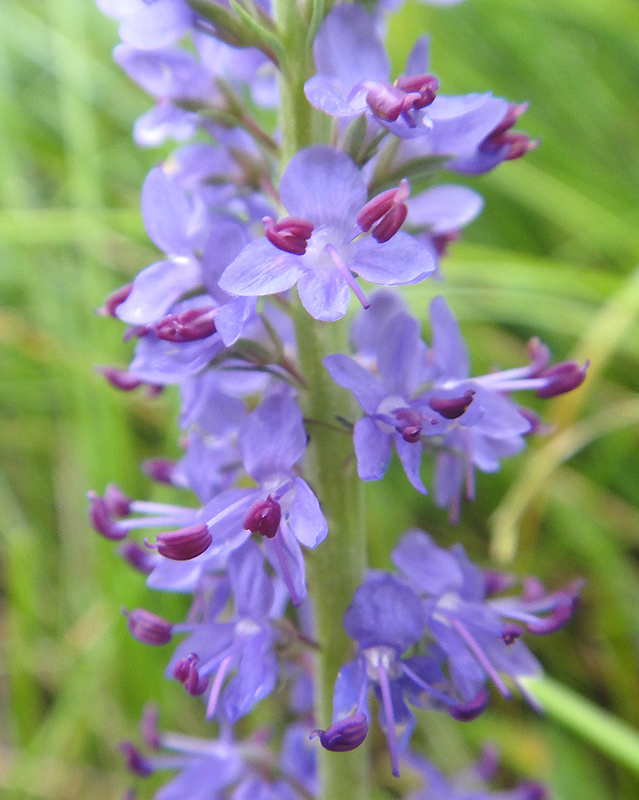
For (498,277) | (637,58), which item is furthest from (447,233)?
(637,58)

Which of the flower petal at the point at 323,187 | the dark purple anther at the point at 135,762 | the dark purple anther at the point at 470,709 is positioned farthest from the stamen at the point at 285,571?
the dark purple anther at the point at 135,762

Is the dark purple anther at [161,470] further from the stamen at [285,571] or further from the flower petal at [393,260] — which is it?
the flower petal at [393,260]

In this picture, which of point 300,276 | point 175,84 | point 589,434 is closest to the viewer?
point 300,276

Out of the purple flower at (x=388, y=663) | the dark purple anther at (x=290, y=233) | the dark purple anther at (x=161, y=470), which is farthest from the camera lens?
the dark purple anther at (x=161, y=470)

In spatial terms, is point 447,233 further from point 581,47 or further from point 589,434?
point 581,47

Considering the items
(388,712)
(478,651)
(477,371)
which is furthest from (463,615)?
(477,371)

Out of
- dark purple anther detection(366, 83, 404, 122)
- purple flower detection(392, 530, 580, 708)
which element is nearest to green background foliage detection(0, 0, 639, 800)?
purple flower detection(392, 530, 580, 708)

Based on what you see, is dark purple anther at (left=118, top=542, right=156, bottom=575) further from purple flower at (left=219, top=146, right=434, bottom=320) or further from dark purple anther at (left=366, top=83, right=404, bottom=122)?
dark purple anther at (left=366, top=83, right=404, bottom=122)

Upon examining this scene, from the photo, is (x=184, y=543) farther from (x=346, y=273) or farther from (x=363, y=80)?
(x=363, y=80)
